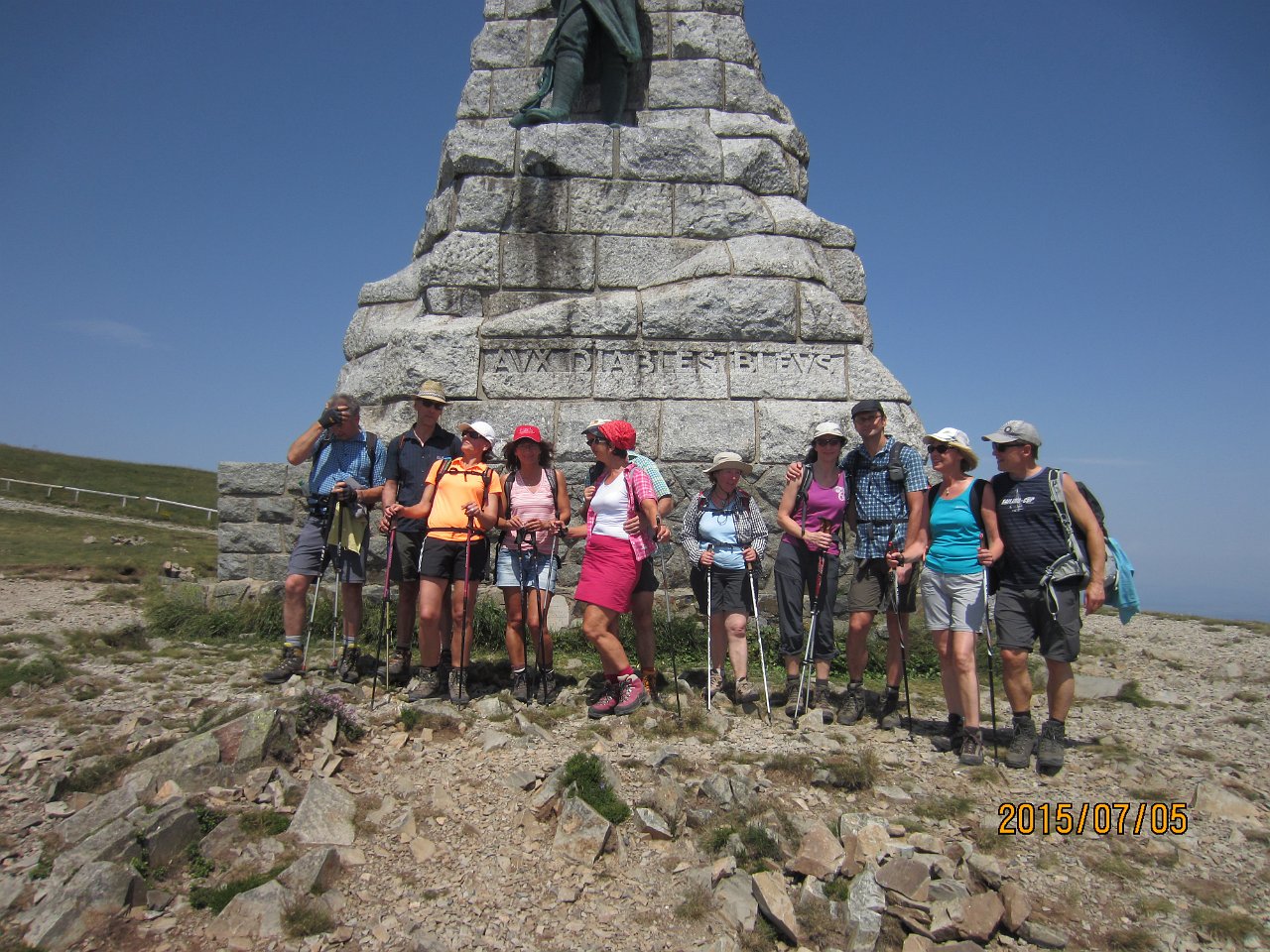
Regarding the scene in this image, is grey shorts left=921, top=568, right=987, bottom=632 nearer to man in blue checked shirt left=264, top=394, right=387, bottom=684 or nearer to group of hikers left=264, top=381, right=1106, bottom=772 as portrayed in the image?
group of hikers left=264, top=381, right=1106, bottom=772

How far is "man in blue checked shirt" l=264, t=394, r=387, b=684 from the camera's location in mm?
6316

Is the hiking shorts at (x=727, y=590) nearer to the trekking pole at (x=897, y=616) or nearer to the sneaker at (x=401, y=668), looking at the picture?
the trekking pole at (x=897, y=616)

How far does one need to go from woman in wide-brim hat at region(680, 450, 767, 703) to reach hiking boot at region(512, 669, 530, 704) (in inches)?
52.2

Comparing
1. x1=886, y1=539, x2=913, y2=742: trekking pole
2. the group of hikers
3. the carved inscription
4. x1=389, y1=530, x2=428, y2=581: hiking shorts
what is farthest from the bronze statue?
x1=886, y1=539, x2=913, y2=742: trekking pole

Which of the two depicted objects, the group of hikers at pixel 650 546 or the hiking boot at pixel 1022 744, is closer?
the hiking boot at pixel 1022 744

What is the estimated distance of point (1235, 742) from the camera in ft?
18.8

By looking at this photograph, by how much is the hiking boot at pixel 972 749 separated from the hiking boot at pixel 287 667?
4691 mm

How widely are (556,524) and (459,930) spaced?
306 cm

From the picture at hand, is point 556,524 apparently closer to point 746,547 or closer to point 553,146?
point 746,547

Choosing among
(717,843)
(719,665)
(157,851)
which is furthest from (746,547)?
(157,851)

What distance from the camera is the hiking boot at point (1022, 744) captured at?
5070 mm

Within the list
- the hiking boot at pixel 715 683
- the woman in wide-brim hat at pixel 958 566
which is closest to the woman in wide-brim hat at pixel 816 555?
the hiking boot at pixel 715 683

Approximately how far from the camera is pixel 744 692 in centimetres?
595
